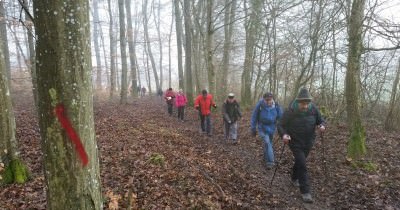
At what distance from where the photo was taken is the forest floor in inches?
207

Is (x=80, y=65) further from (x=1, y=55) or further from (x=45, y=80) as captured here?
(x=1, y=55)

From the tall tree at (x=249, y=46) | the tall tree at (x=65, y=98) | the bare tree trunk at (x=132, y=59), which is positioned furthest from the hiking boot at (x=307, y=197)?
the bare tree trunk at (x=132, y=59)

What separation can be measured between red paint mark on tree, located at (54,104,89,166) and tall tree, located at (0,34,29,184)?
11.1ft

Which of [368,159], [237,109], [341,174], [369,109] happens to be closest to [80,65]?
[341,174]

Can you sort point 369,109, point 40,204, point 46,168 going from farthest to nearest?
point 369,109 < point 40,204 < point 46,168

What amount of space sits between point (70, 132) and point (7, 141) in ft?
11.4

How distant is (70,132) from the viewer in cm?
264

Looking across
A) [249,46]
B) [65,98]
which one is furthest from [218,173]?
[249,46]

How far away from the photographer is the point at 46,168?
2.75 m

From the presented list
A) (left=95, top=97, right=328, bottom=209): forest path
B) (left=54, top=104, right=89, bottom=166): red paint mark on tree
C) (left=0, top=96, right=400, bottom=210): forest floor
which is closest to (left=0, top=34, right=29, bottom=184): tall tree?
(left=0, top=96, right=400, bottom=210): forest floor

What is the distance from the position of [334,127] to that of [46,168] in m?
10.8

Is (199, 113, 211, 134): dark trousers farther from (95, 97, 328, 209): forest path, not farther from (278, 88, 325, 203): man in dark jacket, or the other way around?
(278, 88, 325, 203): man in dark jacket

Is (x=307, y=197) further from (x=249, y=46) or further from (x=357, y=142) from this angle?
(x=249, y=46)

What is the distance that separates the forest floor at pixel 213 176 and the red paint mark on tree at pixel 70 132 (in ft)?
6.11
